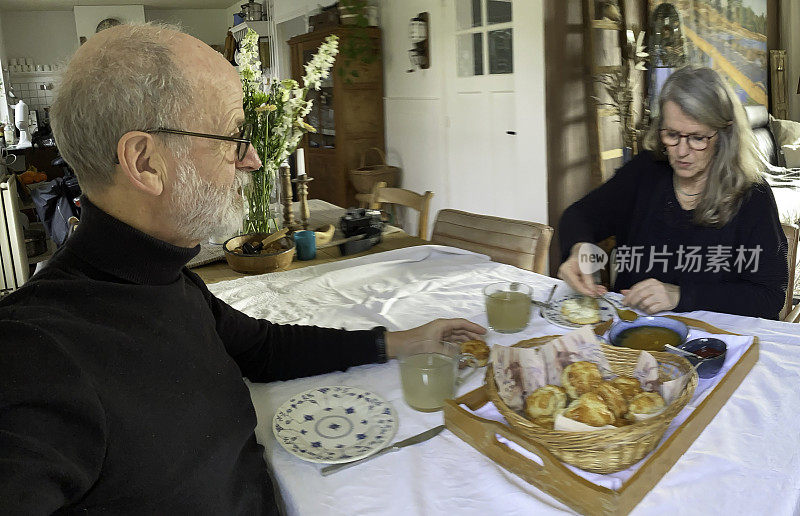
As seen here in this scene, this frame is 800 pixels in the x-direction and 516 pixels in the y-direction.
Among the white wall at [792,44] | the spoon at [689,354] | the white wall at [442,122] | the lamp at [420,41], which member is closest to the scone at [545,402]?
the spoon at [689,354]

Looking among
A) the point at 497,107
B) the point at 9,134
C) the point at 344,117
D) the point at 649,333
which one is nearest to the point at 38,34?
the point at 9,134

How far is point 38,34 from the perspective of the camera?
358 inches

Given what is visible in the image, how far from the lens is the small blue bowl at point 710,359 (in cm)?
104

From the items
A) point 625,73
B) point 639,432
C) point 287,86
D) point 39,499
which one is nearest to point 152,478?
point 39,499

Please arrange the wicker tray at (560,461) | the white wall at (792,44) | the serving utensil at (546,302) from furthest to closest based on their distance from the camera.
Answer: the white wall at (792,44) < the serving utensil at (546,302) < the wicker tray at (560,461)

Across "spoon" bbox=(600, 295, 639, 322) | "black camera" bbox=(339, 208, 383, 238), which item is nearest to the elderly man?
"spoon" bbox=(600, 295, 639, 322)

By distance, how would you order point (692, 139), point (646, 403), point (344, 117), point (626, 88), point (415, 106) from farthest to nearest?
1. point (344, 117)
2. point (415, 106)
3. point (626, 88)
4. point (692, 139)
5. point (646, 403)

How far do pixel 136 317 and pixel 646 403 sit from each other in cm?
67

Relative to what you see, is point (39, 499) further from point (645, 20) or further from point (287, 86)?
point (645, 20)

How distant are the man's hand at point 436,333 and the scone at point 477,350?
37 millimetres

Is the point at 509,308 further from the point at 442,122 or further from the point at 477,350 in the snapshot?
the point at 442,122

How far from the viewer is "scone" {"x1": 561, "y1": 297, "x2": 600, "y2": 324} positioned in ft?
4.45

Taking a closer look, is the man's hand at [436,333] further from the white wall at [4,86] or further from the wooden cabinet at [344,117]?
the white wall at [4,86]

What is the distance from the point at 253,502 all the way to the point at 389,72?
483 cm
